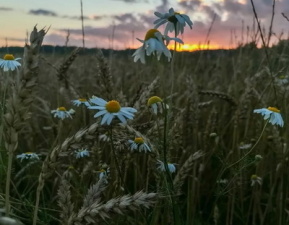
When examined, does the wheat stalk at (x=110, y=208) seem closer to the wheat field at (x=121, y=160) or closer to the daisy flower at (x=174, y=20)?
the wheat field at (x=121, y=160)

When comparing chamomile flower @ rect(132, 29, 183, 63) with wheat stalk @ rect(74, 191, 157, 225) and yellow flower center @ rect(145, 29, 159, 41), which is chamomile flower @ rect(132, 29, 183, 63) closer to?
yellow flower center @ rect(145, 29, 159, 41)

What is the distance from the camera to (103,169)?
1.92 metres

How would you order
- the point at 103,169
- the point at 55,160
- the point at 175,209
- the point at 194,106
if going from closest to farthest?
1. the point at 55,160
2. the point at 175,209
3. the point at 103,169
4. the point at 194,106

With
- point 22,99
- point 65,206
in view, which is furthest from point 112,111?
point 22,99

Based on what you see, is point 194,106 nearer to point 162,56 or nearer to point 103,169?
point 103,169

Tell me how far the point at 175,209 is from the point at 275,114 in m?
0.81

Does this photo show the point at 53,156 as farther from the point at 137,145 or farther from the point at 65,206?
the point at 137,145

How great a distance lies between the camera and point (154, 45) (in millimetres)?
1459

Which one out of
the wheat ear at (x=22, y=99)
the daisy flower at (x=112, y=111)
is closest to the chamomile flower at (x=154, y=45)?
the daisy flower at (x=112, y=111)

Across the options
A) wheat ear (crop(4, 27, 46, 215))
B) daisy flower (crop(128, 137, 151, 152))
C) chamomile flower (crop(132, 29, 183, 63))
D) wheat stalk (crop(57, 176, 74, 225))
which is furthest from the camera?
daisy flower (crop(128, 137, 151, 152))

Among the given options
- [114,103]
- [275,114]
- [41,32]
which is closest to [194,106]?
[275,114]

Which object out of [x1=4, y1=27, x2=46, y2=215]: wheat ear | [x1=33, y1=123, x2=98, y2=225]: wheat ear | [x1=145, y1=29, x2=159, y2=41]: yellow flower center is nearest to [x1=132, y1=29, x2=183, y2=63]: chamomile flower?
[x1=145, y1=29, x2=159, y2=41]: yellow flower center

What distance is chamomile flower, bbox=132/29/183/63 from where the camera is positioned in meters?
1.46

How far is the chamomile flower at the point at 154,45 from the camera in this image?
57.3 inches
